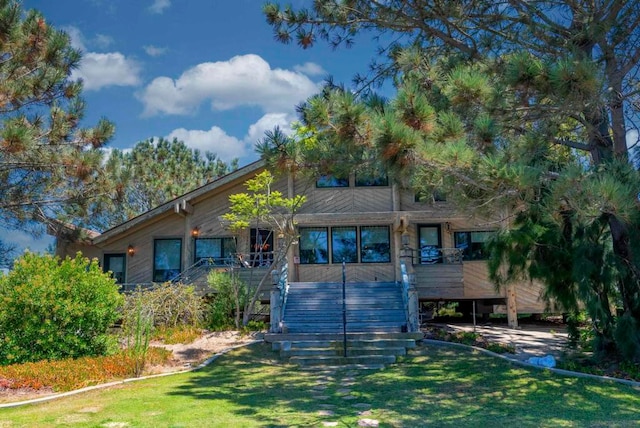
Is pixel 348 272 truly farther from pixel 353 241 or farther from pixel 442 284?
pixel 442 284

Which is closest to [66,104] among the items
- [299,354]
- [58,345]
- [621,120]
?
[58,345]

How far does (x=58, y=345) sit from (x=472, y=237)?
13.6 metres

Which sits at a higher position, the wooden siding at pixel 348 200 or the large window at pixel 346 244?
the wooden siding at pixel 348 200

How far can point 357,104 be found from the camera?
6953mm

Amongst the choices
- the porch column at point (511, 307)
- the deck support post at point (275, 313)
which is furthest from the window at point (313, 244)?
the porch column at point (511, 307)

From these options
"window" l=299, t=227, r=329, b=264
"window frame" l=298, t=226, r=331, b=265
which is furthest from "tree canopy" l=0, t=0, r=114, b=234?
"window" l=299, t=227, r=329, b=264

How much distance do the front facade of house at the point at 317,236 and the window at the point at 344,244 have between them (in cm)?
4

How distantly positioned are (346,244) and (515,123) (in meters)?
10.3

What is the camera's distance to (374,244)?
18359mm

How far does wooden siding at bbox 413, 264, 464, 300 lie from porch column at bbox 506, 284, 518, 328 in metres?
1.44

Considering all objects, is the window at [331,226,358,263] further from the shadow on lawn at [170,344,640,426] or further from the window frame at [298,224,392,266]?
the shadow on lawn at [170,344,640,426]

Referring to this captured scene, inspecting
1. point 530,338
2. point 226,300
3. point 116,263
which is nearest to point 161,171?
point 116,263

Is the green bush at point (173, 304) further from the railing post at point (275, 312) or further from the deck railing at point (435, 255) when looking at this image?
the deck railing at point (435, 255)

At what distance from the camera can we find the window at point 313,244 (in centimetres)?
1838
